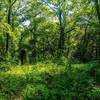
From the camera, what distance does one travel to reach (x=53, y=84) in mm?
10844

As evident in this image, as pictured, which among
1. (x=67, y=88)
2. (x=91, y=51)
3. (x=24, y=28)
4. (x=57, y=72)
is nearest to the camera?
(x=67, y=88)

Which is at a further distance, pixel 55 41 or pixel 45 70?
pixel 55 41

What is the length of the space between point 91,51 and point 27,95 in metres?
36.7

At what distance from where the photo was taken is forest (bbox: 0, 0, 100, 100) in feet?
33.6

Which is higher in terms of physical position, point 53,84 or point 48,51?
point 48,51

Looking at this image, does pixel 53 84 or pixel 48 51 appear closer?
pixel 53 84

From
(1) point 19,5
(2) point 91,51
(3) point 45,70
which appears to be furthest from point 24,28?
(3) point 45,70

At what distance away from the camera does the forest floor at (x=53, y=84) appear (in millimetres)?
9688

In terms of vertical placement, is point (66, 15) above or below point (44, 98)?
above

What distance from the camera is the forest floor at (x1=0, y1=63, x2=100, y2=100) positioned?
31.8 feet

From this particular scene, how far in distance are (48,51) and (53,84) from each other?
1306 inches

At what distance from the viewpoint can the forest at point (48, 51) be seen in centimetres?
1023

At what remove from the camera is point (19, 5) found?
39344 mm

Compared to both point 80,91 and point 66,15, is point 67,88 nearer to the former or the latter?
point 80,91
